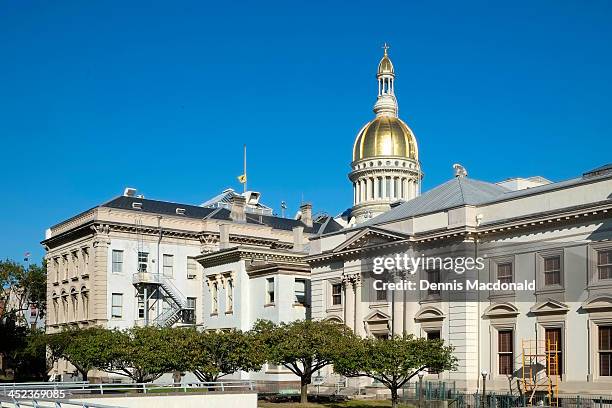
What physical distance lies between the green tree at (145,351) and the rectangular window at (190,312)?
2095cm

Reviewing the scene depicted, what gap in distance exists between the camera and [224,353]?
50156 mm

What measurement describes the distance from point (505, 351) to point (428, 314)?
564 centimetres

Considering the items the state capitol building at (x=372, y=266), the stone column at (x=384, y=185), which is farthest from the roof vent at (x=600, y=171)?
the stone column at (x=384, y=185)

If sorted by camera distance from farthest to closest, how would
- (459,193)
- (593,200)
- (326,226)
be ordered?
(326,226) → (459,193) → (593,200)

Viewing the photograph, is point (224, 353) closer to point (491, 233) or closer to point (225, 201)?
point (491, 233)

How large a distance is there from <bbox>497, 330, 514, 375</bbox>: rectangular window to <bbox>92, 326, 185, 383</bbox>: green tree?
55.8 ft

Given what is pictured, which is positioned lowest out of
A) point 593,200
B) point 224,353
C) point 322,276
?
point 224,353

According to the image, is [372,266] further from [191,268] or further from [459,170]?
[191,268]

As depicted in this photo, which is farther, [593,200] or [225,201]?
[225,201]

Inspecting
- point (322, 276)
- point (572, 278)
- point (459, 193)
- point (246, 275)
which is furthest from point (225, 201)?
point (572, 278)

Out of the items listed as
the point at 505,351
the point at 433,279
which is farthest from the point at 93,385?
the point at 505,351

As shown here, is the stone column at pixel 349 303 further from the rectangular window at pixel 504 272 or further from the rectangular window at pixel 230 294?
the rectangular window at pixel 230 294

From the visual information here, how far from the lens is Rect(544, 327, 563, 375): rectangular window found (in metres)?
43.9

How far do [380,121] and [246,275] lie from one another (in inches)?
1659
